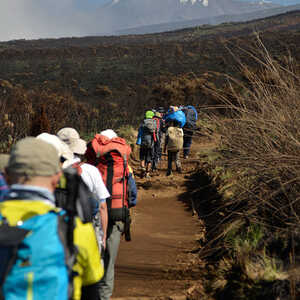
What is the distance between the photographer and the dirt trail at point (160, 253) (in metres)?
4.34

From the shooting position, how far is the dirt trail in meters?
4.34

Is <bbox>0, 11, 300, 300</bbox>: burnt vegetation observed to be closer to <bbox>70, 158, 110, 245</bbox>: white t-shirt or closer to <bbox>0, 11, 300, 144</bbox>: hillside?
<bbox>0, 11, 300, 144</bbox>: hillside

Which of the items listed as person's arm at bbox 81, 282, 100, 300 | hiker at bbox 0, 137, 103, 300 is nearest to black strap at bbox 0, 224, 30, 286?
hiker at bbox 0, 137, 103, 300

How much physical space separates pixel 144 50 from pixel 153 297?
46716mm

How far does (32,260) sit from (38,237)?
9cm

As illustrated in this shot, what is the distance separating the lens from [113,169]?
12.5ft

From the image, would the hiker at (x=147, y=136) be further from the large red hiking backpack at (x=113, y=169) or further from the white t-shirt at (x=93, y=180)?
the white t-shirt at (x=93, y=180)

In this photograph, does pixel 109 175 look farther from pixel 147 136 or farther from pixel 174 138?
pixel 174 138

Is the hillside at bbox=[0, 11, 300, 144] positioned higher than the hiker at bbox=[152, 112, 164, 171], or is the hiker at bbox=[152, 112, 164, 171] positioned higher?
the hillside at bbox=[0, 11, 300, 144]

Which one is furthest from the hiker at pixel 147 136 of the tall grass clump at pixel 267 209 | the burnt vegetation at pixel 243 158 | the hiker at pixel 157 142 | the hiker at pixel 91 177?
the hiker at pixel 91 177

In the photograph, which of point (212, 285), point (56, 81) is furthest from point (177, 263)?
point (56, 81)

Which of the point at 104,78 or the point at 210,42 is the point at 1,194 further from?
the point at 210,42

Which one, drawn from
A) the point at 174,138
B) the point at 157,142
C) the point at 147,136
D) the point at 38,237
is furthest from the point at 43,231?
the point at 157,142

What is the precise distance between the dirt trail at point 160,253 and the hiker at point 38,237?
250cm
